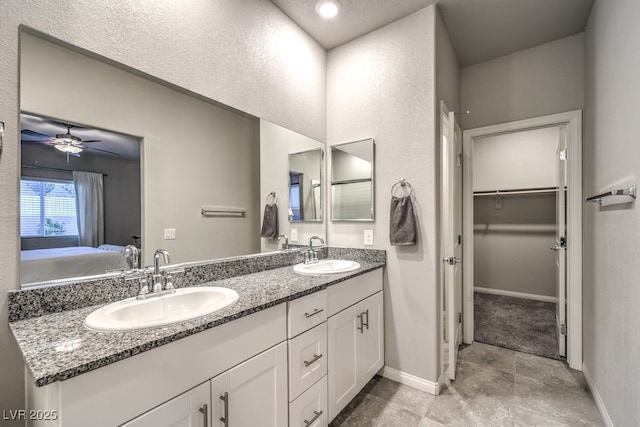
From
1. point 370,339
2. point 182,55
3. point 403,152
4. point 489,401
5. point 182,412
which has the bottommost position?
point 489,401

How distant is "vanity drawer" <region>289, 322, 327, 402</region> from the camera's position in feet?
4.31

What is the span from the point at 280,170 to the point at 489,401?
2084 millimetres

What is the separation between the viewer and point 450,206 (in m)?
2.02

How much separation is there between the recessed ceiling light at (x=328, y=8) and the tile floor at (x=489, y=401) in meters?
2.64

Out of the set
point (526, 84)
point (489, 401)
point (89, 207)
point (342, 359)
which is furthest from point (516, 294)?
point (89, 207)

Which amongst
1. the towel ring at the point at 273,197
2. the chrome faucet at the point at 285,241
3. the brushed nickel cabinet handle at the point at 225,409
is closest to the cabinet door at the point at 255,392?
the brushed nickel cabinet handle at the point at 225,409

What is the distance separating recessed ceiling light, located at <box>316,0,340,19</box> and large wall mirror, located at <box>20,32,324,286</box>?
890 millimetres

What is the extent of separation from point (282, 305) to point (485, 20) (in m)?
2.48

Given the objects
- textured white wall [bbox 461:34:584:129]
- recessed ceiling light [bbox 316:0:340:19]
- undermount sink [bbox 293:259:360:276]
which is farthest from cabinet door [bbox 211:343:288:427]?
textured white wall [bbox 461:34:584:129]

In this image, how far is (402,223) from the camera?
2.00m

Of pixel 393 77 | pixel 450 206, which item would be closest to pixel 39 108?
pixel 393 77

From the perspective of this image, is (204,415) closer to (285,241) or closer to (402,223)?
(285,241)

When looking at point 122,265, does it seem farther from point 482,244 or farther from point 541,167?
point 541,167

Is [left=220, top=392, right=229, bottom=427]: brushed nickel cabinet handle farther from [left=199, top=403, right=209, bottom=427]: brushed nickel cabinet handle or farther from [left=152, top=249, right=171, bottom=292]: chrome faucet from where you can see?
[left=152, top=249, right=171, bottom=292]: chrome faucet
